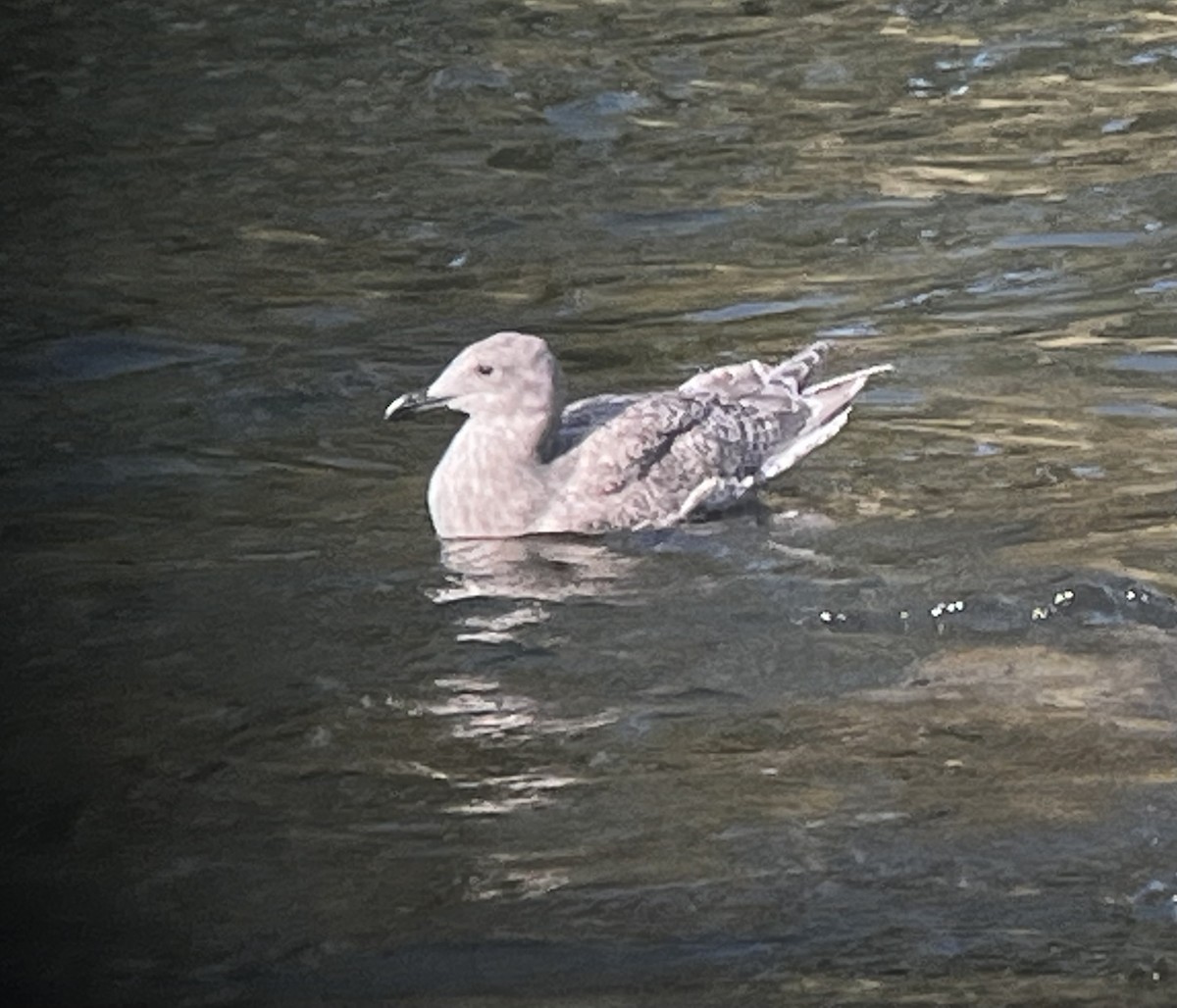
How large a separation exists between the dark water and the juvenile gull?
13 cm

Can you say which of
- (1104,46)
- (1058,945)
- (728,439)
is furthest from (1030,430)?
(1104,46)

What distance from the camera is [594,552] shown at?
8.90 meters

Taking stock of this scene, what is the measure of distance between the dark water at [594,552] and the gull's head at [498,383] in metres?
0.46

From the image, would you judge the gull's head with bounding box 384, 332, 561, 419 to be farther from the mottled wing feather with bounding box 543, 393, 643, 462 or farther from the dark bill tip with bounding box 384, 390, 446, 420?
the mottled wing feather with bounding box 543, 393, 643, 462

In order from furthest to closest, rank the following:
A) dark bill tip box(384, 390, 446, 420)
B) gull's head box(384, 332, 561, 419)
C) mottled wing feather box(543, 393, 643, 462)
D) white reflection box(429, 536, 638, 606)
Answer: mottled wing feather box(543, 393, 643, 462) < gull's head box(384, 332, 561, 419) < dark bill tip box(384, 390, 446, 420) < white reflection box(429, 536, 638, 606)

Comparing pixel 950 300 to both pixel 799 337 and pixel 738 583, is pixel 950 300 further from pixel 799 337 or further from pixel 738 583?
pixel 738 583

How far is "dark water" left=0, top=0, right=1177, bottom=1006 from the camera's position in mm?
6320

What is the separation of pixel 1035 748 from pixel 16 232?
6.97 meters

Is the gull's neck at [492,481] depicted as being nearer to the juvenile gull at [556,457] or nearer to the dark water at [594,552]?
the juvenile gull at [556,457]

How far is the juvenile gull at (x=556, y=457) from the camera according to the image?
29.6 feet

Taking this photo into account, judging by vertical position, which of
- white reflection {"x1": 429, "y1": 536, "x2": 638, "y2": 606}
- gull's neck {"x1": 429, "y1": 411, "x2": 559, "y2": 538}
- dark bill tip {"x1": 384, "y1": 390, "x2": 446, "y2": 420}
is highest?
Answer: dark bill tip {"x1": 384, "y1": 390, "x2": 446, "y2": 420}

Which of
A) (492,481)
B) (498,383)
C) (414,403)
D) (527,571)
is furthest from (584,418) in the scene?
(527,571)

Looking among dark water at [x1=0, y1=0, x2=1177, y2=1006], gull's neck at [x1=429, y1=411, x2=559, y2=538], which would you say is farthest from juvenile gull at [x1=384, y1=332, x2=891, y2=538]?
dark water at [x1=0, y1=0, x2=1177, y2=1006]

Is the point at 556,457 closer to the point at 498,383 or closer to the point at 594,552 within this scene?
the point at 498,383
